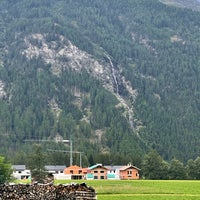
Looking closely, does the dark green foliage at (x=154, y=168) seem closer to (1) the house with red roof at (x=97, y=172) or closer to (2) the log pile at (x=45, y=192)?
(1) the house with red roof at (x=97, y=172)

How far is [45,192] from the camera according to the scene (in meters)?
17.5

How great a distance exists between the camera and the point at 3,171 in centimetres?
10719

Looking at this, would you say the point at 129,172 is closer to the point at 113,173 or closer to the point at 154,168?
the point at 113,173

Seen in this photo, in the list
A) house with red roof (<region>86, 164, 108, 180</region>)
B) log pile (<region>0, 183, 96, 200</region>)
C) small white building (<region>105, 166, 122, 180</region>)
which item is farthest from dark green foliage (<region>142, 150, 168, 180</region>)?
log pile (<region>0, 183, 96, 200</region>)

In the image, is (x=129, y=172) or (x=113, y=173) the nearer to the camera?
(x=129, y=172)

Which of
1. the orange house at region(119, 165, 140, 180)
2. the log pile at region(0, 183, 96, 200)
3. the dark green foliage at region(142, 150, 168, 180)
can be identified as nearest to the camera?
the log pile at region(0, 183, 96, 200)

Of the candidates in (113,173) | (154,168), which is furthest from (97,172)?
(154,168)

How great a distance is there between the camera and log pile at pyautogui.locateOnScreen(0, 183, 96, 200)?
17219 mm

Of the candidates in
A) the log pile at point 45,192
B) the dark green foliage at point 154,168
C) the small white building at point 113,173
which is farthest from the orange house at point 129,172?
the log pile at point 45,192

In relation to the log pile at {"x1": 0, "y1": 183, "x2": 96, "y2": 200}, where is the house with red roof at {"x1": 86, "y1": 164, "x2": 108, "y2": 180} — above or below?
below

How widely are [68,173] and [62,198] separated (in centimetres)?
15696

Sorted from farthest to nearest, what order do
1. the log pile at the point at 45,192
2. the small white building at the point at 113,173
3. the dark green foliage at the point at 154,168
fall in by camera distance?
the small white building at the point at 113,173 → the dark green foliage at the point at 154,168 → the log pile at the point at 45,192

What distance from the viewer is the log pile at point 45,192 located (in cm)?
1722

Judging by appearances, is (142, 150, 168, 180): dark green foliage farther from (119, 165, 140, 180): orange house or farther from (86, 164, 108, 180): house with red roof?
(86, 164, 108, 180): house with red roof
